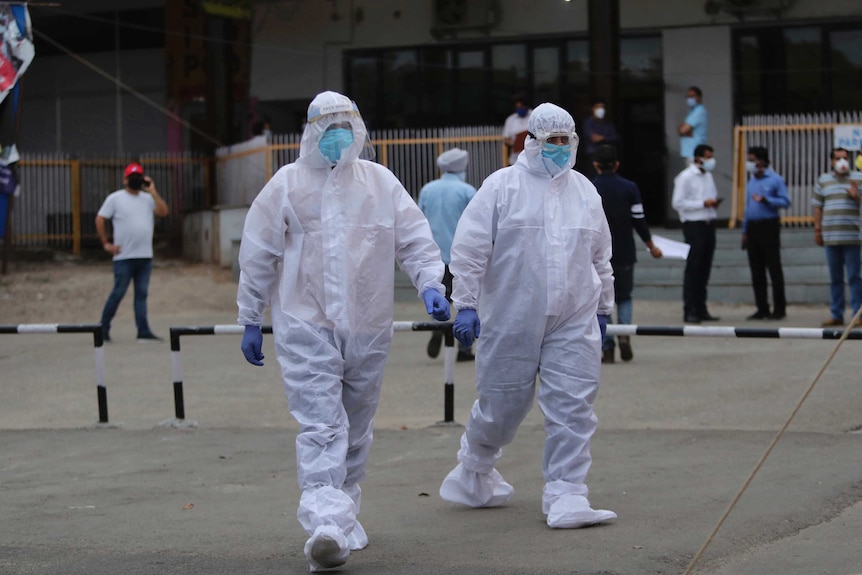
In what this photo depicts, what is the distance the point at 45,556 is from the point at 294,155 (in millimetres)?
15185

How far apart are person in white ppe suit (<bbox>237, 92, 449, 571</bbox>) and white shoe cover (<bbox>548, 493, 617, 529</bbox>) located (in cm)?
84

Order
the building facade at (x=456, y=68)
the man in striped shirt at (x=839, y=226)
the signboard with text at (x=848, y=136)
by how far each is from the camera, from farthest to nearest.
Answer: the building facade at (x=456, y=68) < the signboard with text at (x=848, y=136) < the man in striped shirt at (x=839, y=226)

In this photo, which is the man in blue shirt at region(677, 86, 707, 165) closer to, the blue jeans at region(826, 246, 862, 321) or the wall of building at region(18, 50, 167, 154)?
the blue jeans at region(826, 246, 862, 321)

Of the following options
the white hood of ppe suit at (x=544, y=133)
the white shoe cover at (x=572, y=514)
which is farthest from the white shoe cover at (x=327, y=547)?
the white hood of ppe suit at (x=544, y=133)

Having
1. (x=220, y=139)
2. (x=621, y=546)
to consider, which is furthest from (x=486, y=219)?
(x=220, y=139)

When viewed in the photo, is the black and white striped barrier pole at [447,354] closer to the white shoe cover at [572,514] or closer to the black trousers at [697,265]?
the white shoe cover at [572,514]

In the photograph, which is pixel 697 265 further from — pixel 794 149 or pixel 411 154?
pixel 411 154

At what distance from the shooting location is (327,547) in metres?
5.12

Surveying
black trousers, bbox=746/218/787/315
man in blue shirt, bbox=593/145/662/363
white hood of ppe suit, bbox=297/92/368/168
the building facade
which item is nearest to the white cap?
man in blue shirt, bbox=593/145/662/363

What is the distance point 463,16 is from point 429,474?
16944mm

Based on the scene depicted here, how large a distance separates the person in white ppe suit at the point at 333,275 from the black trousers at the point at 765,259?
30.8 feet

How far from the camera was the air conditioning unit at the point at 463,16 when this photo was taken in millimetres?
23219

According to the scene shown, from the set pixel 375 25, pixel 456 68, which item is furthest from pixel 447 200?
pixel 375 25

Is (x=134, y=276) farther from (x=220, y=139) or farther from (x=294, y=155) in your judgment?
(x=220, y=139)
